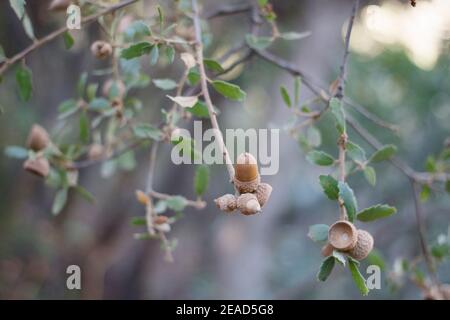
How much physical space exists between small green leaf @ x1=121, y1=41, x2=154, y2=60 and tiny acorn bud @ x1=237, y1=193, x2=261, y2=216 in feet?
0.93

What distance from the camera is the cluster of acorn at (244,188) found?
0.55 meters

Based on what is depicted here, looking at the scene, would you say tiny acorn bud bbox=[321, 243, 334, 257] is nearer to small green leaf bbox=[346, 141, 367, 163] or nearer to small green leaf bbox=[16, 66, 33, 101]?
small green leaf bbox=[346, 141, 367, 163]

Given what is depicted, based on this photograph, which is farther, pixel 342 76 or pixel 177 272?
pixel 177 272

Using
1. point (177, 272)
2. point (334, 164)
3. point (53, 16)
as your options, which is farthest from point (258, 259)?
point (334, 164)

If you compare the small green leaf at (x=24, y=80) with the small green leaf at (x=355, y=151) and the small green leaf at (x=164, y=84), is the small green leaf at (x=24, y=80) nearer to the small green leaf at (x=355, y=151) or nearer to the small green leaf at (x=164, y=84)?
the small green leaf at (x=164, y=84)

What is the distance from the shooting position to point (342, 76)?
736 mm

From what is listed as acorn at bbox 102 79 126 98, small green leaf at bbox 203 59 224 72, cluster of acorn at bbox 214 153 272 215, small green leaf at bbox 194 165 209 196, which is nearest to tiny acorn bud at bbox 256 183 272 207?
cluster of acorn at bbox 214 153 272 215

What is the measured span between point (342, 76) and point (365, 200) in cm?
175

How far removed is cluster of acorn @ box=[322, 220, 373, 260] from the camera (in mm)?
617

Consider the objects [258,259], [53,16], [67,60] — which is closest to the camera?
[53,16]

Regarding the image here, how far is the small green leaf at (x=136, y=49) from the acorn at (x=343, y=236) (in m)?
0.33

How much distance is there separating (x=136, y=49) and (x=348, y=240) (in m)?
0.36
